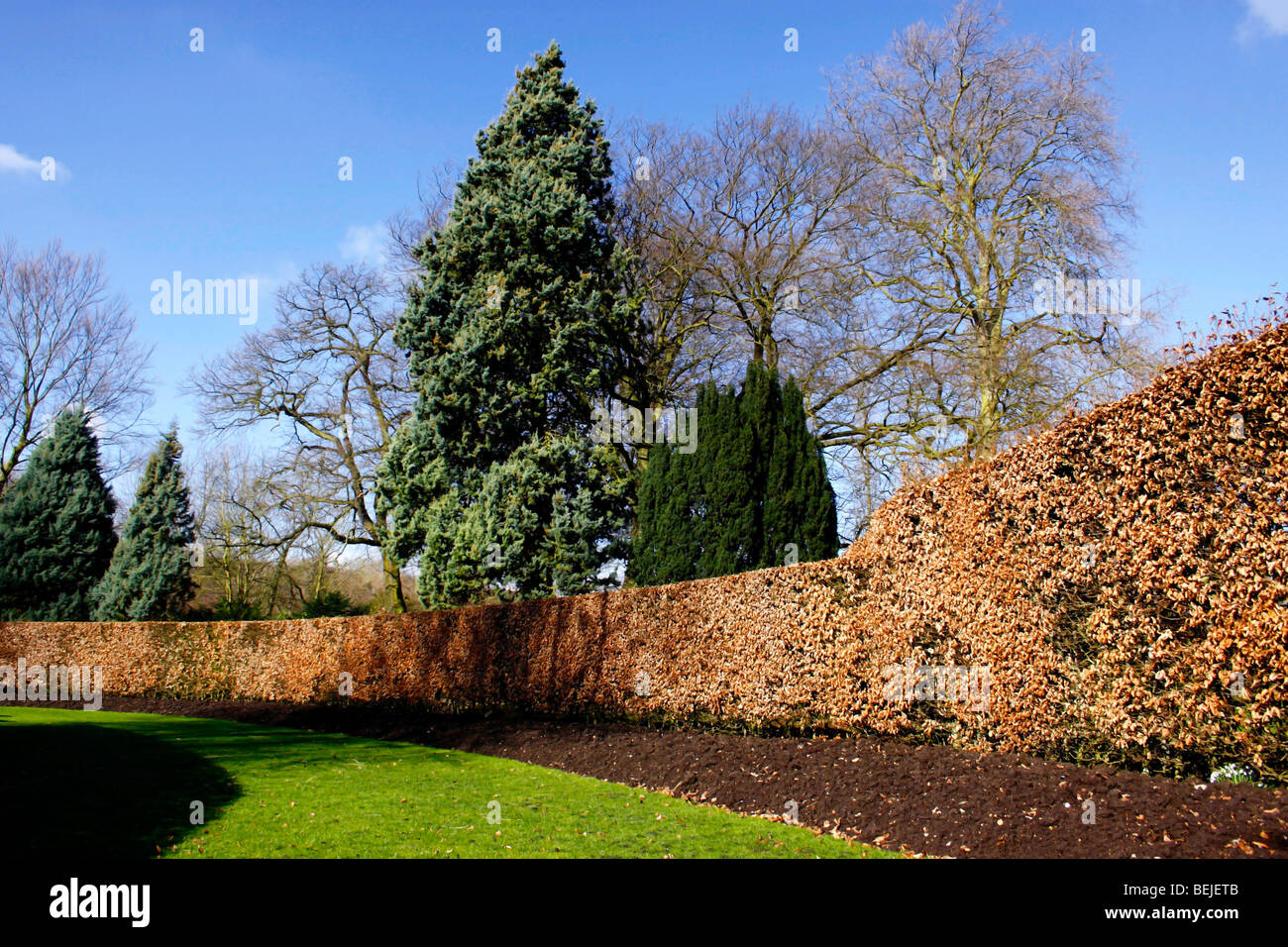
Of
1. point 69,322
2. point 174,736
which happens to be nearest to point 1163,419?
point 174,736

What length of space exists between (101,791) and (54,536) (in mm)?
22742

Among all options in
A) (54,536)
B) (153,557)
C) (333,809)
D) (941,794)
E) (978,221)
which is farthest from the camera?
(54,536)

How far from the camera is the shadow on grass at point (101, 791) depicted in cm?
555

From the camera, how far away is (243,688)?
20.5m

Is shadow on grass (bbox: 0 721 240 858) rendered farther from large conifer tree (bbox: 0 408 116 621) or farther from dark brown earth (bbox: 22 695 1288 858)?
large conifer tree (bbox: 0 408 116 621)

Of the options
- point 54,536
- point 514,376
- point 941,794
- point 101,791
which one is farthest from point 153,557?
point 941,794

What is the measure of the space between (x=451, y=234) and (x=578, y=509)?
712 cm

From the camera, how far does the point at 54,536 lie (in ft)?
83.3

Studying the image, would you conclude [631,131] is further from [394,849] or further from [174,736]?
[394,849]

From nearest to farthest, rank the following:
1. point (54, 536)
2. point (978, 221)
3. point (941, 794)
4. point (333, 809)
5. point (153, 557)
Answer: point (941, 794)
point (333, 809)
point (978, 221)
point (153, 557)
point (54, 536)

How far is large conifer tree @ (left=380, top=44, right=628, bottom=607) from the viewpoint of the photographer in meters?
16.8

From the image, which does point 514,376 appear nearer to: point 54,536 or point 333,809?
point 333,809

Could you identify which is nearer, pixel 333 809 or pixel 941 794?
pixel 941 794

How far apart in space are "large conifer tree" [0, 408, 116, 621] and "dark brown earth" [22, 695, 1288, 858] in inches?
829
